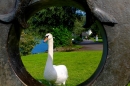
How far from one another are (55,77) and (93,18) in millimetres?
3176

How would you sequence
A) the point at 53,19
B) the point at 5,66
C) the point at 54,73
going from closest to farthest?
1. the point at 5,66
2. the point at 54,73
3. the point at 53,19

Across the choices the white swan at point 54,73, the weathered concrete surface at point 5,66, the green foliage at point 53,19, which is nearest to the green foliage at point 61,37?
the green foliage at point 53,19

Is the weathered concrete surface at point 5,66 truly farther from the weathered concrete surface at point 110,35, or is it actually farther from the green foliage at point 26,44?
the green foliage at point 26,44

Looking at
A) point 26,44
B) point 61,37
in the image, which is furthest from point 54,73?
point 61,37

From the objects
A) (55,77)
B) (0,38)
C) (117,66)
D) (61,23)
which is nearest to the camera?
(117,66)

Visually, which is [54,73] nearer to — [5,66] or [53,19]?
[5,66]

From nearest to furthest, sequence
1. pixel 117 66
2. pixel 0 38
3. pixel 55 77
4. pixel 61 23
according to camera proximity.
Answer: pixel 117 66 < pixel 0 38 < pixel 55 77 < pixel 61 23

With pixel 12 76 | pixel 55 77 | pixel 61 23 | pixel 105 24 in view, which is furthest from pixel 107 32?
pixel 61 23

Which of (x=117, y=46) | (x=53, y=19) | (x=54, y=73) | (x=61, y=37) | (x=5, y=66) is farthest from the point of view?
(x=53, y=19)

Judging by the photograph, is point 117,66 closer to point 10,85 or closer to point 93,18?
point 93,18

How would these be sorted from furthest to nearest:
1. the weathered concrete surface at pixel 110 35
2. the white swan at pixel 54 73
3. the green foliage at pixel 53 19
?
the green foliage at pixel 53 19, the white swan at pixel 54 73, the weathered concrete surface at pixel 110 35

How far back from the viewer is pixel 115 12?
8.29 feet

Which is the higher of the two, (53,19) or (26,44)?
(53,19)

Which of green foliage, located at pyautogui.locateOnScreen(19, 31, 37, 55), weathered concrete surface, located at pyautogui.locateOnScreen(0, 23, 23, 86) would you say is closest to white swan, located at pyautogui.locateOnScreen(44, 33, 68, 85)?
weathered concrete surface, located at pyautogui.locateOnScreen(0, 23, 23, 86)
